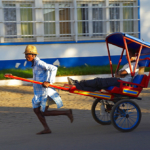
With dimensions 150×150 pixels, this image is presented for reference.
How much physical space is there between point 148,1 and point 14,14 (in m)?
6.16

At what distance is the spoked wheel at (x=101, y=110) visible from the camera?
625cm

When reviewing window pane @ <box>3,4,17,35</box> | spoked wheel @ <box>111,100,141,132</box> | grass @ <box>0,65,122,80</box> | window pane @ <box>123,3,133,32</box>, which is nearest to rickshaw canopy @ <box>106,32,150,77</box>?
spoked wheel @ <box>111,100,141,132</box>

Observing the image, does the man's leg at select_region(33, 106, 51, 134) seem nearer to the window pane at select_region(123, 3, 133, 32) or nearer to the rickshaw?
the rickshaw

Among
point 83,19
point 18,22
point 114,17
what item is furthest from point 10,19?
point 114,17

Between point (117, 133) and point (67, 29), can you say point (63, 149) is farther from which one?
point (67, 29)

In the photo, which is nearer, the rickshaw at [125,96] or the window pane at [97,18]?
the rickshaw at [125,96]

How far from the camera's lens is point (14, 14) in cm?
1438

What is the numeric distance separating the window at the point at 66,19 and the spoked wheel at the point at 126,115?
8.82 meters

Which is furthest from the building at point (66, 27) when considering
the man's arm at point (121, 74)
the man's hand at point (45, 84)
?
the man's hand at point (45, 84)

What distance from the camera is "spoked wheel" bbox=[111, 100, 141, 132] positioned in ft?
18.9

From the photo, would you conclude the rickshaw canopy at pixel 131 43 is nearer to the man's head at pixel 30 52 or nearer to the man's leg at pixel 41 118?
the man's head at pixel 30 52

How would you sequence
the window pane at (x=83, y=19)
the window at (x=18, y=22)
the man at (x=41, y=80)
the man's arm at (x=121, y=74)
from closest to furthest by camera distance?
1. the man at (x=41, y=80)
2. the man's arm at (x=121, y=74)
3. the window at (x=18, y=22)
4. the window pane at (x=83, y=19)

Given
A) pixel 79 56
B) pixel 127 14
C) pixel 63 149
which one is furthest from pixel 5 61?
pixel 63 149

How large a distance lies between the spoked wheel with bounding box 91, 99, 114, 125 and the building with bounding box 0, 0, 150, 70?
7847mm
